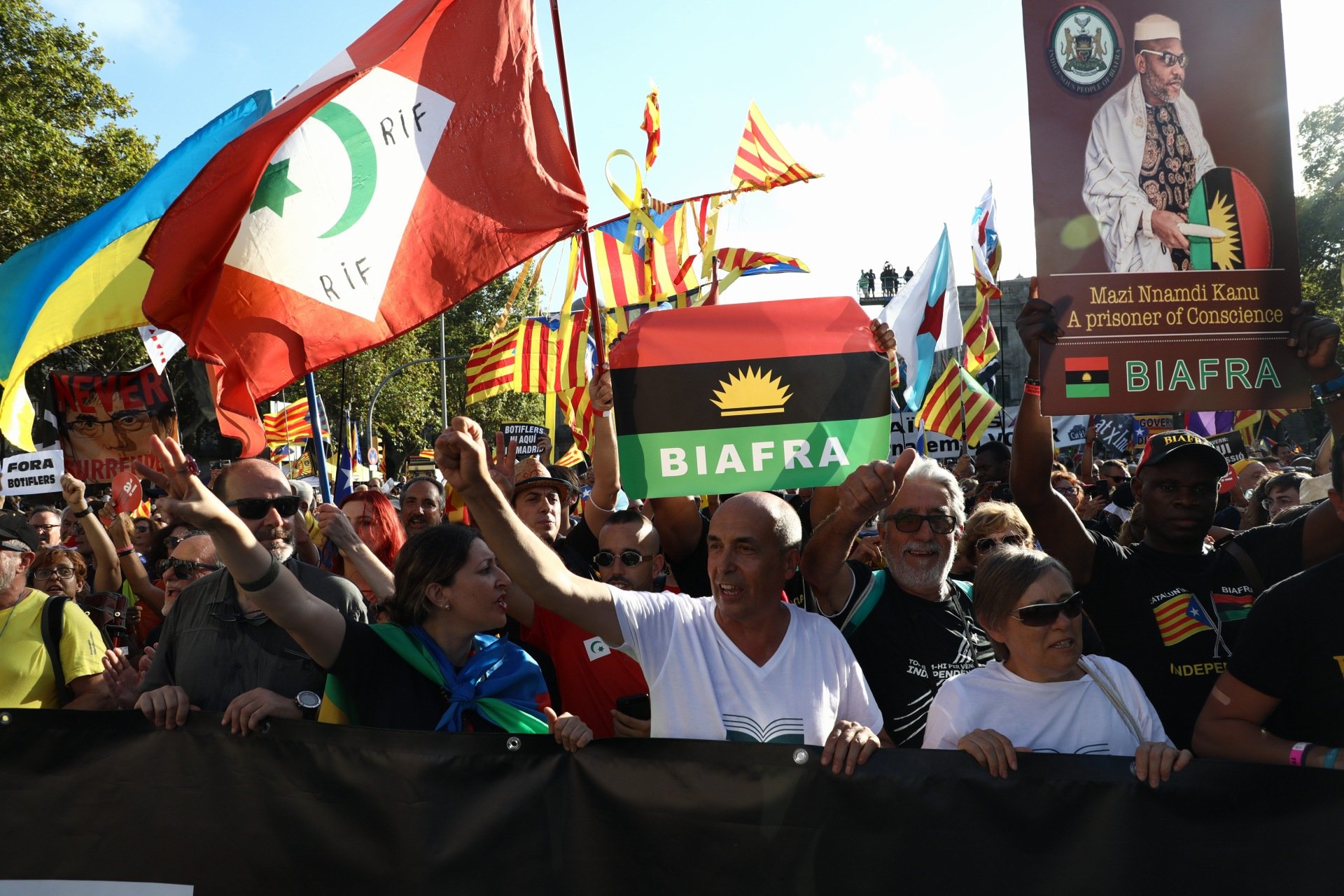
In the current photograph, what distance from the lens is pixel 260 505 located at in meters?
3.71

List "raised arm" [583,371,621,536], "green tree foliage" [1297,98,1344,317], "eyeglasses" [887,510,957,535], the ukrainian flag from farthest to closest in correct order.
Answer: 1. "green tree foliage" [1297,98,1344,317]
2. the ukrainian flag
3. "raised arm" [583,371,621,536]
4. "eyeglasses" [887,510,957,535]

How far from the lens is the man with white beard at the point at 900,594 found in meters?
3.28

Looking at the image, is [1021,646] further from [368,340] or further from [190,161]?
[190,161]

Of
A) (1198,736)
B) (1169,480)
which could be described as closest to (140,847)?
(1198,736)

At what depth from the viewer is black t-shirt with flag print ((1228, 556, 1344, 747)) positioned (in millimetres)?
2688

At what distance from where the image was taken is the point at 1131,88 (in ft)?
12.4

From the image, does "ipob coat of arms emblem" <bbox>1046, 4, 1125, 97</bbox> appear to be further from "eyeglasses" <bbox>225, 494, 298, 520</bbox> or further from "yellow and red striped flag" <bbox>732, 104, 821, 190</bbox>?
"yellow and red striped flag" <bbox>732, 104, 821, 190</bbox>

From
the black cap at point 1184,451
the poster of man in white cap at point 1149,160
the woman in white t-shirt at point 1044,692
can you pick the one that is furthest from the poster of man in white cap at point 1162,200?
the woman in white t-shirt at point 1044,692

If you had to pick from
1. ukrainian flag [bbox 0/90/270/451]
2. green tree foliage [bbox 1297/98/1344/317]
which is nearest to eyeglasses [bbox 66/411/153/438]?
ukrainian flag [bbox 0/90/270/451]

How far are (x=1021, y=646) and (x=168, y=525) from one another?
4.99 metres

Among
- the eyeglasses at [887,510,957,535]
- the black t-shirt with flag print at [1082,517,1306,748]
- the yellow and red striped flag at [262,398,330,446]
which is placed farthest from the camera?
the yellow and red striped flag at [262,398,330,446]

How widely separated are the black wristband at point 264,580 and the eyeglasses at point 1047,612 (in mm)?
1932

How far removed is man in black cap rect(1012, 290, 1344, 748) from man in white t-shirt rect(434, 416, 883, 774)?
103cm

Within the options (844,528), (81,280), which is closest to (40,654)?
(81,280)
